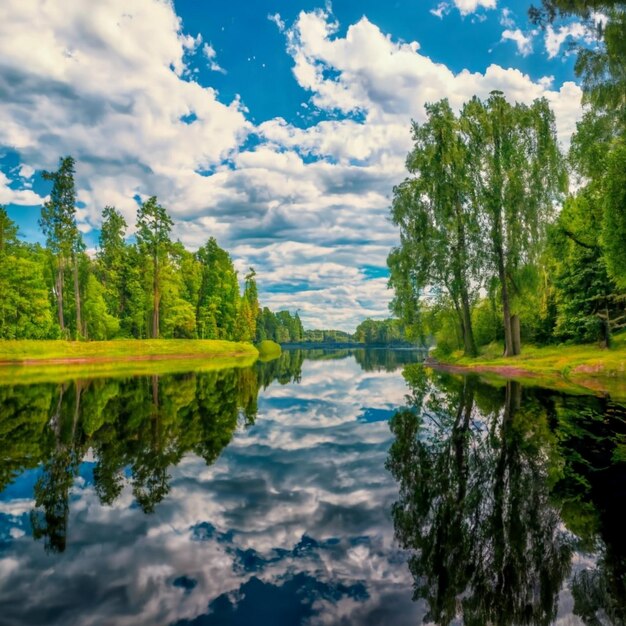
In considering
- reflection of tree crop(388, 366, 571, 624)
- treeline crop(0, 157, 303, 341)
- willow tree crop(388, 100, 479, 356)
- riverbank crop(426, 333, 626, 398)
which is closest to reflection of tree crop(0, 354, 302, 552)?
reflection of tree crop(388, 366, 571, 624)

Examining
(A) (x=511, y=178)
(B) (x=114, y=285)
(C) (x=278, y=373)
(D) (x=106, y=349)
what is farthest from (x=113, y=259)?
(A) (x=511, y=178)

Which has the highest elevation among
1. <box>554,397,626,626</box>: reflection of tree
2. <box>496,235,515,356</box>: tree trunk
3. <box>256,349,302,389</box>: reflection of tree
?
<box>496,235,515,356</box>: tree trunk

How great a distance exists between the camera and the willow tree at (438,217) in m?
37.2

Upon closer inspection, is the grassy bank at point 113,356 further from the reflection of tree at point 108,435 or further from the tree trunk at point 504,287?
the tree trunk at point 504,287

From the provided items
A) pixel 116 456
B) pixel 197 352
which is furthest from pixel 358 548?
pixel 197 352

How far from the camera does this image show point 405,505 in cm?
679

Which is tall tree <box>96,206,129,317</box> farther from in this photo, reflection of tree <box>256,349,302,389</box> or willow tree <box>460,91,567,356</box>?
willow tree <box>460,91,567,356</box>

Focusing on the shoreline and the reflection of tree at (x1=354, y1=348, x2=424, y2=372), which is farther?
the reflection of tree at (x1=354, y1=348, x2=424, y2=372)

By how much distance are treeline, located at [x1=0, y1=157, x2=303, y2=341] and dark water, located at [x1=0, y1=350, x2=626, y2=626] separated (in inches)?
1936

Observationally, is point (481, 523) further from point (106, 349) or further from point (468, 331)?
point (106, 349)

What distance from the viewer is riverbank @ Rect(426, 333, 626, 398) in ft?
77.0

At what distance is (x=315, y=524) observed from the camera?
21.1 feet

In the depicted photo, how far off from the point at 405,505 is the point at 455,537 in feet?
4.41

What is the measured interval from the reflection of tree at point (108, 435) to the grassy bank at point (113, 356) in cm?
1776
